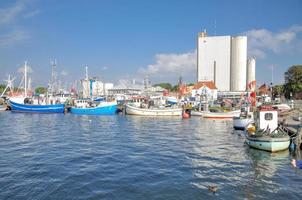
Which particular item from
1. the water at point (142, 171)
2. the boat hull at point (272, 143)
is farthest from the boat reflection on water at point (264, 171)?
the boat hull at point (272, 143)

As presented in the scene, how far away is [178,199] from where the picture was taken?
16547mm

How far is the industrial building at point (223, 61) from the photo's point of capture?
161m

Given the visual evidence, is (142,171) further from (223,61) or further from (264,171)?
(223,61)

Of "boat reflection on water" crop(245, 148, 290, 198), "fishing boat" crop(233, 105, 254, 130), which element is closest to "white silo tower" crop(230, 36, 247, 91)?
"fishing boat" crop(233, 105, 254, 130)

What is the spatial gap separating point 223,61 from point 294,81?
57.3 m

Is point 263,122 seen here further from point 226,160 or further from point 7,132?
point 7,132

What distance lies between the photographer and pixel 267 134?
30.0 metres

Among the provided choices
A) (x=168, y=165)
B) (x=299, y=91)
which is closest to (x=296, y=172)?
(x=168, y=165)

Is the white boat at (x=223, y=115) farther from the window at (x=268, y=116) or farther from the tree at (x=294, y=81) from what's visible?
the tree at (x=294, y=81)

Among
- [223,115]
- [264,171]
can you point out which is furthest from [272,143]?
[223,115]

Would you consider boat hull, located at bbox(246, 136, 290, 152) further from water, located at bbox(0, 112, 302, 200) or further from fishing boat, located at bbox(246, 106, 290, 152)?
water, located at bbox(0, 112, 302, 200)

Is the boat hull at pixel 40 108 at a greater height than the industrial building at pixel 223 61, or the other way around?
the industrial building at pixel 223 61

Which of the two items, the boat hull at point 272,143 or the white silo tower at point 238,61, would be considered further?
the white silo tower at point 238,61

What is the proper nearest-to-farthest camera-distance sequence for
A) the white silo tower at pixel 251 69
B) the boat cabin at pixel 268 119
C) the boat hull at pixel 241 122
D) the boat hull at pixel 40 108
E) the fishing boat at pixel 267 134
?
the fishing boat at pixel 267 134 → the boat cabin at pixel 268 119 → the boat hull at pixel 241 122 → the boat hull at pixel 40 108 → the white silo tower at pixel 251 69
